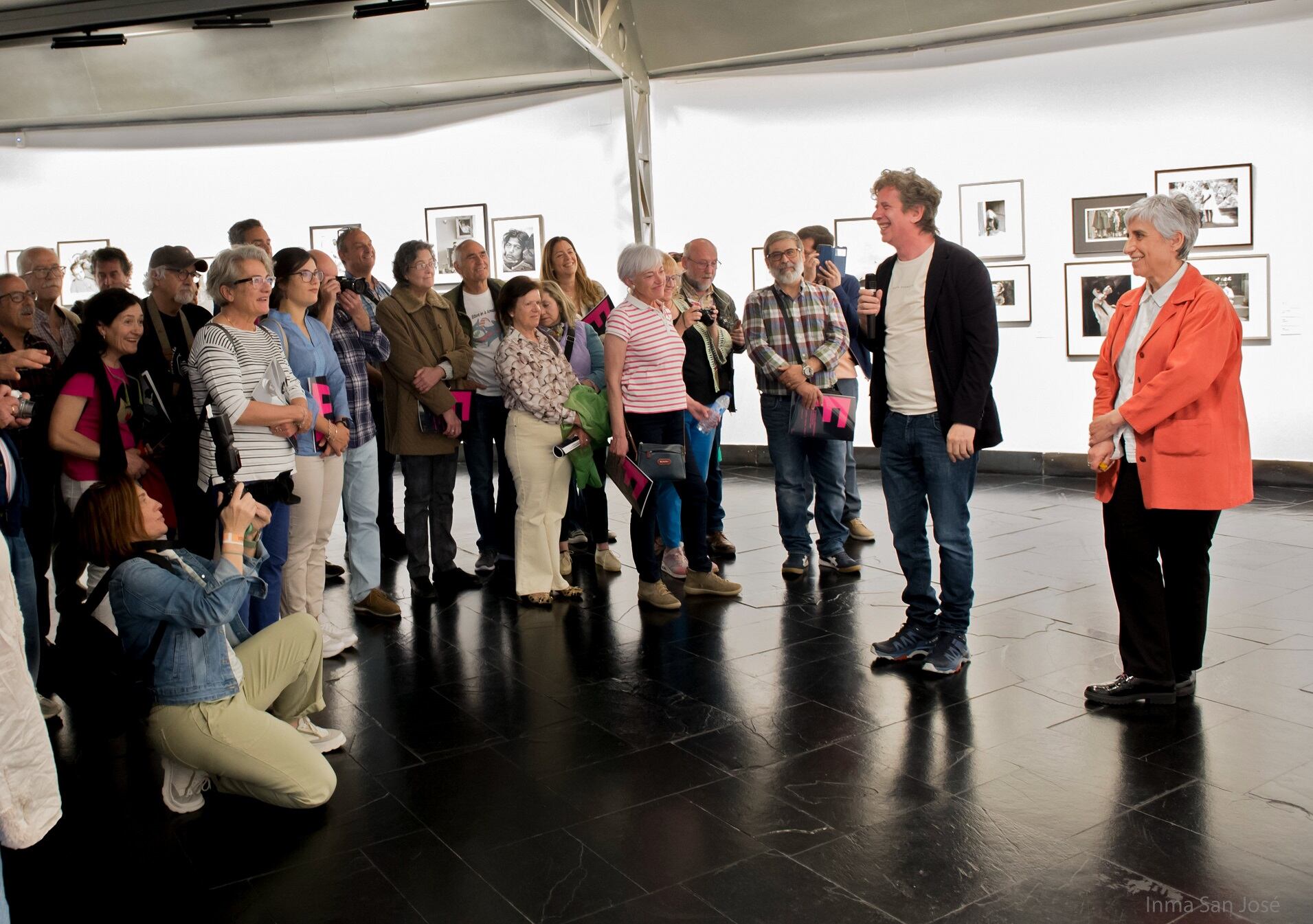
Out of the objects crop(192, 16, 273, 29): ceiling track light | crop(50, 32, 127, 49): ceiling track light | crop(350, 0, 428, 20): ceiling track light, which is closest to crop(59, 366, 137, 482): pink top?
crop(350, 0, 428, 20): ceiling track light

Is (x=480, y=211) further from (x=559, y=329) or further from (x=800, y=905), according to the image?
(x=800, y=905)

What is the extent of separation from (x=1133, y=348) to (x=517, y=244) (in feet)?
24.3

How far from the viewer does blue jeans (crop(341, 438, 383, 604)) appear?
5297 mm

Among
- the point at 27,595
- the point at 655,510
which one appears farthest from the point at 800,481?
the point at 27,595

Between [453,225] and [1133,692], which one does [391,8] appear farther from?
[1133,692]

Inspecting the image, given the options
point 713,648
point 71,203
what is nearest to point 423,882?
point 713,648

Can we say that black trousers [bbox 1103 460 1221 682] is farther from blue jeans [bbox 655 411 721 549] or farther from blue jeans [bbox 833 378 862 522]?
blue jeans [bbox 833 378 862 522]

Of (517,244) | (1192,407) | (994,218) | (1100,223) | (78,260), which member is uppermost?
(78,260)

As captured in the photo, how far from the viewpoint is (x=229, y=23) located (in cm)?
884

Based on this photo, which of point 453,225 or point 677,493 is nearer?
point 677,493

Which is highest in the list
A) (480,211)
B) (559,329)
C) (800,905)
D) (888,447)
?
(480,211)

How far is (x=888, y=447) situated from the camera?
4.46 meters

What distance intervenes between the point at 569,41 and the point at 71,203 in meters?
5.16

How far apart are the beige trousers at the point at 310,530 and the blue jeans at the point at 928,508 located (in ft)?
7.22
